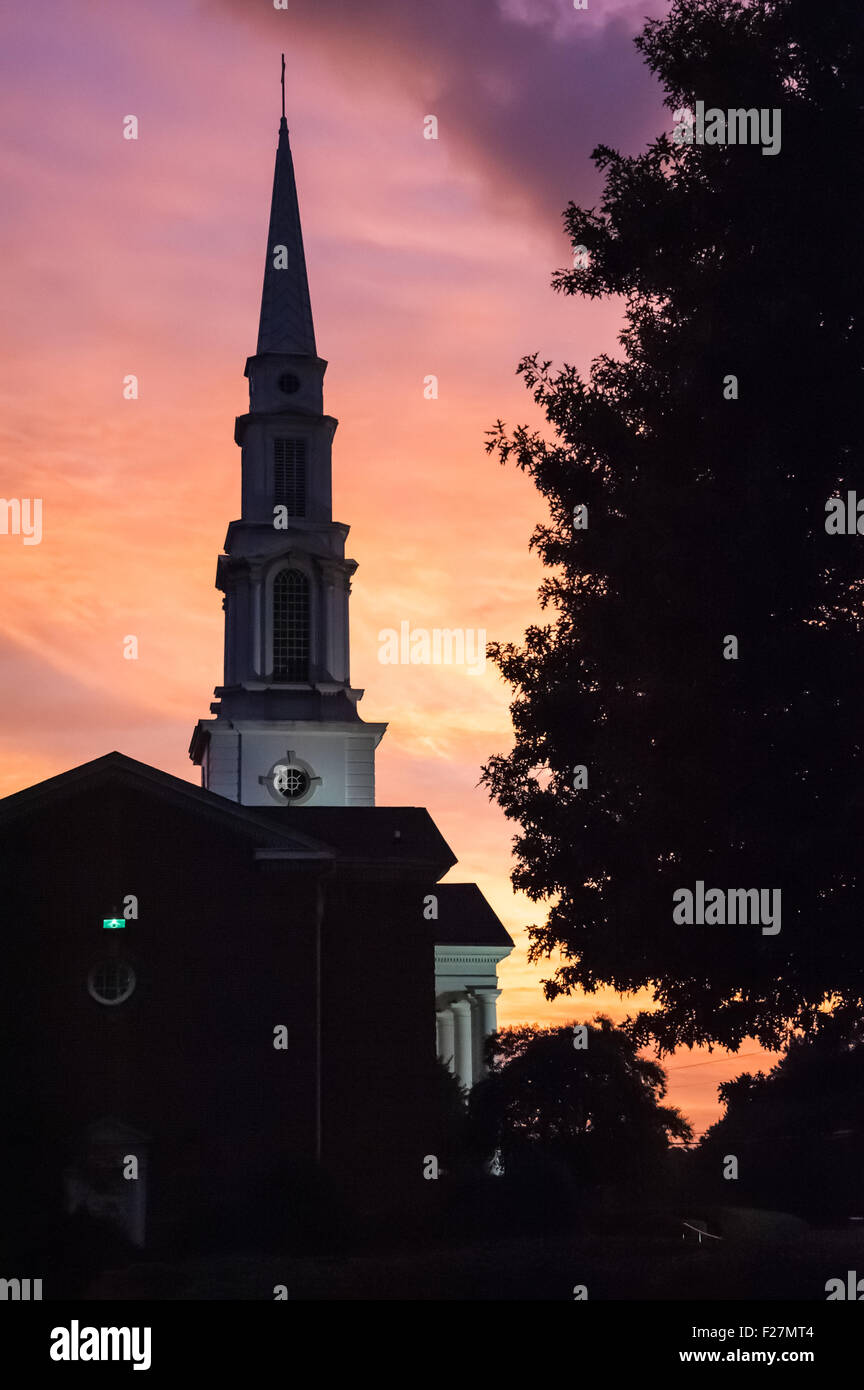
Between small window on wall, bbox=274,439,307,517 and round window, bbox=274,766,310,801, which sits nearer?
round window, bbox=274,766,310,801

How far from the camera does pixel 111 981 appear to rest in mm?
35594

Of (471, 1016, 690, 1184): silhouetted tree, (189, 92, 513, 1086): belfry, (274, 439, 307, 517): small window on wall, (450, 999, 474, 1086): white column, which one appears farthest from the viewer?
(274, 439, 307, 517): small window on wall

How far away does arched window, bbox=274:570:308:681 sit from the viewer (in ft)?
222

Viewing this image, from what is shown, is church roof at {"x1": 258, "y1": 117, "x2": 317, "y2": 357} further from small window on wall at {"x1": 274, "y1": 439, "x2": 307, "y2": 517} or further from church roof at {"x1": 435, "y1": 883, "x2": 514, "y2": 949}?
church roof at {"x1": 435, "y1": 883, "x2": 514, "y2": 949}

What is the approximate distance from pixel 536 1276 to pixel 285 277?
58306 millimetres

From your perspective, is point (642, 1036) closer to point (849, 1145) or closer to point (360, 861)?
point (360, 861)

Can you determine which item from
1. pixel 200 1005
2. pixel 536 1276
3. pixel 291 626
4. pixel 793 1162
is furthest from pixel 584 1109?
pixel 291 626

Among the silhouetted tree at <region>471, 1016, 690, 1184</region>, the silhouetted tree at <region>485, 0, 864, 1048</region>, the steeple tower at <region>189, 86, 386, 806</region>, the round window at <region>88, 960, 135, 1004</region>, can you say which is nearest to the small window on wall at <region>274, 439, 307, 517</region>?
the steeple tower at <region>189, 86, 386, 806</region>

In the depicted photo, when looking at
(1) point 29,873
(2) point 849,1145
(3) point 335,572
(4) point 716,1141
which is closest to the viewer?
(1) point 29,873

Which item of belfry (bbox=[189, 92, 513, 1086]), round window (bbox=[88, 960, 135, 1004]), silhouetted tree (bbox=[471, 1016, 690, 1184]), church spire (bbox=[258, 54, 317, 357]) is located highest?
church spire (bbox=[258, 54, 317, 357])

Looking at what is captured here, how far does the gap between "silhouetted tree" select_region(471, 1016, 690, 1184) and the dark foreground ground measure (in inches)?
868
